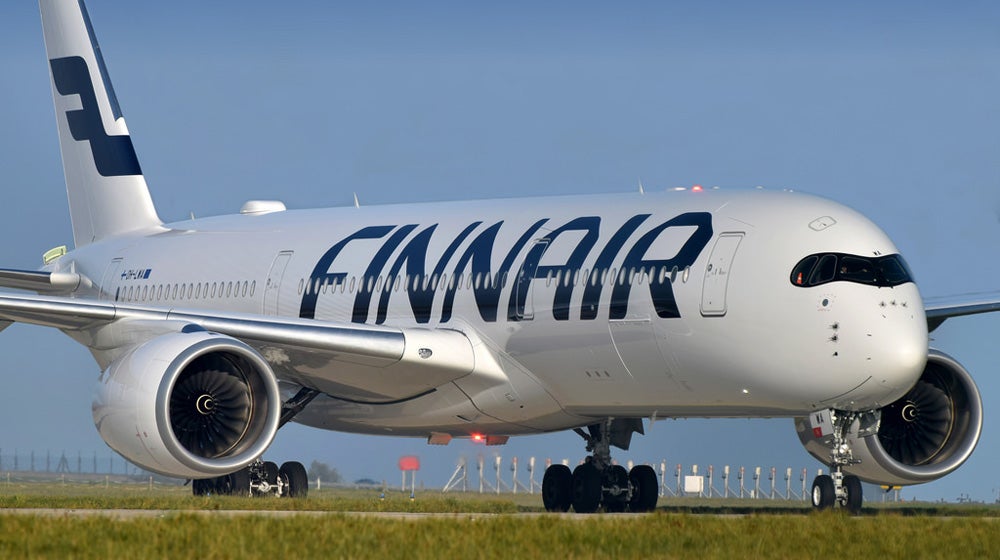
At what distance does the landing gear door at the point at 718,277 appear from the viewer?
2191 centimetres

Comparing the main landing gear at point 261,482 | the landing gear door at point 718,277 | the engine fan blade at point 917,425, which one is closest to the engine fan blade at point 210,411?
the main landing gear at point 261,482

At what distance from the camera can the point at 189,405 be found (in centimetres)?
2356

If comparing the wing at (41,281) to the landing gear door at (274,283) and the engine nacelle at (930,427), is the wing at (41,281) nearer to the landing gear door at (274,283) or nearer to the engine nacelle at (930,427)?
the landing gear door at (274,283)

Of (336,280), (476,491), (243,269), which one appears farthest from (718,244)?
(476,491)

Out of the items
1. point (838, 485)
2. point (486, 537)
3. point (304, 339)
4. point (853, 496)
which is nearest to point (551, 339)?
point (304, 339)

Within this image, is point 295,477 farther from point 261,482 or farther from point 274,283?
point 274,283

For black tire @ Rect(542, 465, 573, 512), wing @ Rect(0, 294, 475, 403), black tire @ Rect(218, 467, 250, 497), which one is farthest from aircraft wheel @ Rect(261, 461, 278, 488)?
black tire @ Rect(542, 465, 573, 512)

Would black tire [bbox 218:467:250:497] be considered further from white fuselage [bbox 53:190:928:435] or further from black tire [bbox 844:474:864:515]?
black tire [bbox 844:474:864:515]

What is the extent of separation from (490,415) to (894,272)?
21.4ft

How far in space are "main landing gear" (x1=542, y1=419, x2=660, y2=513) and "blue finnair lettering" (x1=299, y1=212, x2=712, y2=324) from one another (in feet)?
9.76

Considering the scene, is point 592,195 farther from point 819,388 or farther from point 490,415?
point 819,388

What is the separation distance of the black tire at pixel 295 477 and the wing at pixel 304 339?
10.9 ft

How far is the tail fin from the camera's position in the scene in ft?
110

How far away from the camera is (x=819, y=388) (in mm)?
21281
